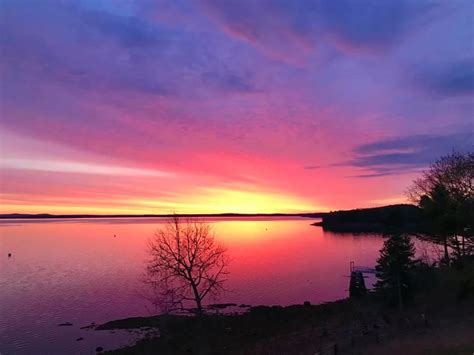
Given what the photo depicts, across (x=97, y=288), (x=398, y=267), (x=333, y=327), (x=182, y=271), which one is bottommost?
(x=333, y=327)

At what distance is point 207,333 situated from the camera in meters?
37.1

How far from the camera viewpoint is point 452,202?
39531 millimetres

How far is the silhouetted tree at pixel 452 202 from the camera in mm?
37344

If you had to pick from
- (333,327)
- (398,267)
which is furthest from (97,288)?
(398,267)

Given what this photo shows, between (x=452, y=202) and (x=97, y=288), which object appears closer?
(x=452, y=202)

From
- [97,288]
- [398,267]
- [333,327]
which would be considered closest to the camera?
[333,327]

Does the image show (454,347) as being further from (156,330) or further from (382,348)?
(156,330)

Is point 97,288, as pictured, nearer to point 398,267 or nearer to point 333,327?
point 333,327

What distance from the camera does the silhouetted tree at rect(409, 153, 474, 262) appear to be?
123 ft

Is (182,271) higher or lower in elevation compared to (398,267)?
higher

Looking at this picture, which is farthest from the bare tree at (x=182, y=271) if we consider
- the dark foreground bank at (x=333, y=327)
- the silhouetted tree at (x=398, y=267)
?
the silhouetted tree at (x=398, y=267)

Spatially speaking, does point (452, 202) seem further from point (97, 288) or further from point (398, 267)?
point (97, 288)

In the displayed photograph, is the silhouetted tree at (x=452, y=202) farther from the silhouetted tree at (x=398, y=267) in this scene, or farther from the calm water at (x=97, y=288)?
the calm water at (x=97, y=288)

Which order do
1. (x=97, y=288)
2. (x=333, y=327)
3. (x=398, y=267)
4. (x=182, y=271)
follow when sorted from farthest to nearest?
(x=97, y=288) < (x=398, y=267) < (x=333, y=327) < (x=182, y=271)
